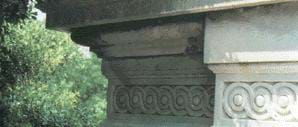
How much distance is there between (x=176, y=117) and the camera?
8.29 ft

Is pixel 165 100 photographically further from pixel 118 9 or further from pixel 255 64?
pixel 255 64

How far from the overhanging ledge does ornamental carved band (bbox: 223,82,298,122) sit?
348 mm

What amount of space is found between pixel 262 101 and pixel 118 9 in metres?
0.86

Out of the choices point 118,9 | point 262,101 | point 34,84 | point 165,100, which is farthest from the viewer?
point 34,84

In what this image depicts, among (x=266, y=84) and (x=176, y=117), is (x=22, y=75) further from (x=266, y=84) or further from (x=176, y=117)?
(x=266, y=84)

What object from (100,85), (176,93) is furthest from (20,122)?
(100,85)

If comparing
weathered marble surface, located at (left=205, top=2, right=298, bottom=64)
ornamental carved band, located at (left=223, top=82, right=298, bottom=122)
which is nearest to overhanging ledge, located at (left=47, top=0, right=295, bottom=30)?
weathered marble surface, located at (left=205, top=2, right=298, bottom=64)

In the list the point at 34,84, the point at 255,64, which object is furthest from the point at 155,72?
the point at 34,84

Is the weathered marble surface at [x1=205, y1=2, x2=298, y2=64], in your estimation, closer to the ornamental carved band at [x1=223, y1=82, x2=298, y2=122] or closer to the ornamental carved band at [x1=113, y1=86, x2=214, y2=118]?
the ornamental carved band at [x1=223, y1=82, x2=298, y2=122]

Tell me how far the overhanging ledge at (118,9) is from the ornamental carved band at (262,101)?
13.7 inches

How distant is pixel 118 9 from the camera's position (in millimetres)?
2430

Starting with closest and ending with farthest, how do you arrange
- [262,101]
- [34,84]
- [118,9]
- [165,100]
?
1. [262,101]
2. [118,9]
3. [165,100]
4. [34,84]

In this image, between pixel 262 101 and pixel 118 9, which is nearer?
pixel 262 101

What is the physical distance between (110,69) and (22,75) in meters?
4.34
